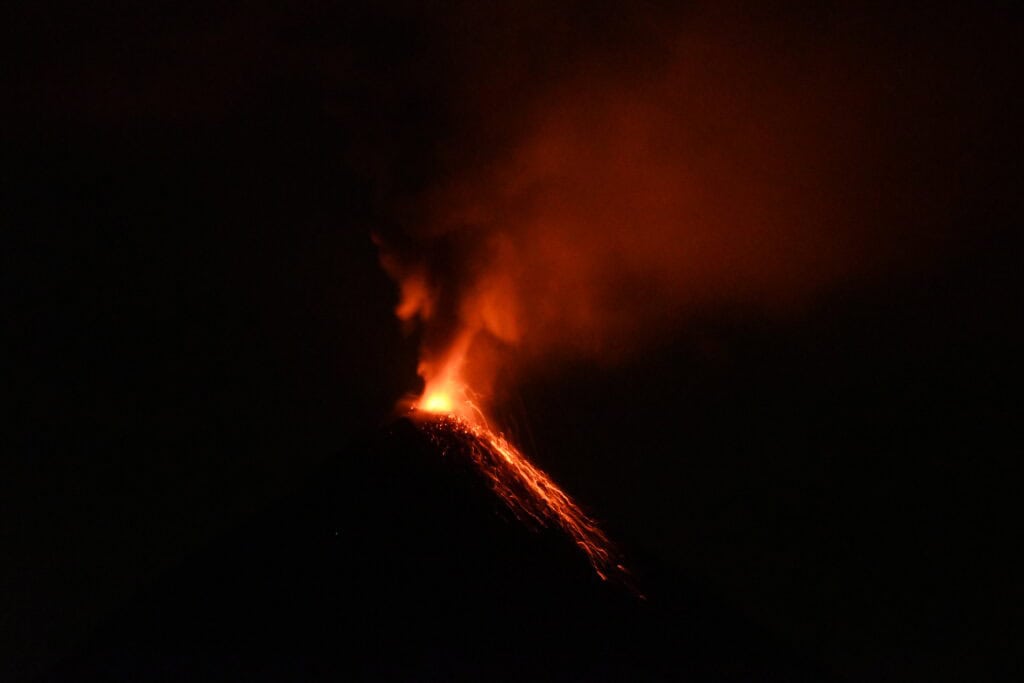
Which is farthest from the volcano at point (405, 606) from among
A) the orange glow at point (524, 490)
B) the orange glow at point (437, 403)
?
the orange glow at point (437, 403)

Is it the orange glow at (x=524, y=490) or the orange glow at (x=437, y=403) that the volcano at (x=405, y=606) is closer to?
the orange glow at (x=524, y=490)

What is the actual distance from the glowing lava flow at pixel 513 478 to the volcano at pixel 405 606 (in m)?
0.17

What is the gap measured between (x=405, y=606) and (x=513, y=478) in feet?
7.59

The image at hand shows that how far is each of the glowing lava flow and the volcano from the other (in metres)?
0.17

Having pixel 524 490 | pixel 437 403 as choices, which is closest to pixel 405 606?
pixel 524 490

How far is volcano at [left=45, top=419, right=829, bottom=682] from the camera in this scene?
6.64 metres

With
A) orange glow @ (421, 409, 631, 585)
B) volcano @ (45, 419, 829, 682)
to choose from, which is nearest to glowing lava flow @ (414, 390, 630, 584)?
orange glow @ (421, 409, 631, 585)

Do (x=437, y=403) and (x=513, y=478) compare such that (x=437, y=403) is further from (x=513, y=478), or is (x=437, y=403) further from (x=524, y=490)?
(x=524, y=490)

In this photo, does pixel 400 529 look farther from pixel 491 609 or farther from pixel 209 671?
pixel 209 671

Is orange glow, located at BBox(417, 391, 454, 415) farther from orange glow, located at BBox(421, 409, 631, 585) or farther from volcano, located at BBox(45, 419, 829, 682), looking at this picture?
volcano, located at BBox(45, 419, 829, 682)

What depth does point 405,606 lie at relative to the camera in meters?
7.04

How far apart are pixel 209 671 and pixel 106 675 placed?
69 centimetres

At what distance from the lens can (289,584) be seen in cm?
721

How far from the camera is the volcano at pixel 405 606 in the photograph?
664 cm
